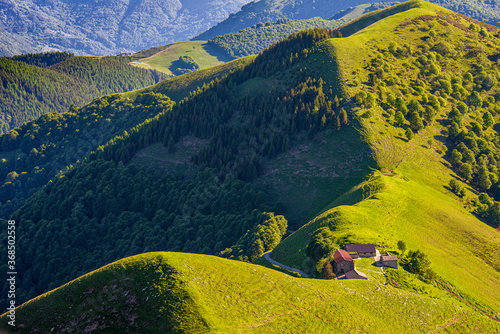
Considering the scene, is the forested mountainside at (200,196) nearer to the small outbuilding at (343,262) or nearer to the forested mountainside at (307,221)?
the forested mountainside at (307,221)

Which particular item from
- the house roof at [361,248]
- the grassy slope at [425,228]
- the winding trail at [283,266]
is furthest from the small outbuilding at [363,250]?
the winding trail at [283,266]

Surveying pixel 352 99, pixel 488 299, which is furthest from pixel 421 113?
pixel 488 299

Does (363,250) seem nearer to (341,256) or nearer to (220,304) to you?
(341,256)

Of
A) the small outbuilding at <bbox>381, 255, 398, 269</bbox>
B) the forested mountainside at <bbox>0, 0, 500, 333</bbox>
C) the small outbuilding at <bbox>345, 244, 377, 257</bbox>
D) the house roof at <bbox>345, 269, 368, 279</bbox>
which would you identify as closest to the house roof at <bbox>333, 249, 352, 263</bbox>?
the small outbuilding at <bbox>345, 244, 377, 257</bbox>

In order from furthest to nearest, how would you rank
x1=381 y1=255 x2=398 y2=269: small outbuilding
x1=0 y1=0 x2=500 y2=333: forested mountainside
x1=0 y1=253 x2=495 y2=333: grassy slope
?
x1=381 y1=255 x2=398 y2=269: small outbuilding → x1=0 y1=0 x2=500 y2=333: forested mountainside → x1=0 y1=253 x2=495 y2=333: grassy slope

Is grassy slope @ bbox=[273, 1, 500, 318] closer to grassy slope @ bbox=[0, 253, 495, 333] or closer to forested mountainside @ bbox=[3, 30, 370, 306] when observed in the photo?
grassy slope @ bbox=[0, 253, 495, 333]
